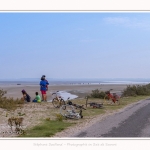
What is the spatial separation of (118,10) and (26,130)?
5521 millimetres

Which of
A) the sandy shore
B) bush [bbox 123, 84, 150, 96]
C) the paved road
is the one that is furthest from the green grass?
the sandy shore

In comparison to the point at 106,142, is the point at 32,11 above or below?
above

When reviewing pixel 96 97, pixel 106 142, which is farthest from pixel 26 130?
pixel 96 97

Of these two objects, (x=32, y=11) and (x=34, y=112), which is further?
(x=34, y=112)

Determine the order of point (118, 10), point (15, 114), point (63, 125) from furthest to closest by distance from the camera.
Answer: point (15, 114), point (63, 125), point (118, 10)

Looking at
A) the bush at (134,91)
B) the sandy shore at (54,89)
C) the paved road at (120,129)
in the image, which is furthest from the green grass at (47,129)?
the sandy shore at (54,89)

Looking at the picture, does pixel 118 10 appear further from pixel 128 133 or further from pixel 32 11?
pixel 128 133

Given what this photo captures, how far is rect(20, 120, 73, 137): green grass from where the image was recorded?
38.0 feet

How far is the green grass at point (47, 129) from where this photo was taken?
1158 centimetres

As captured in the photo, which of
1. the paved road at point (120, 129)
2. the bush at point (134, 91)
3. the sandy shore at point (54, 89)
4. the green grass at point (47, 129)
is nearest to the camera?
the paved road at point (120, 129)

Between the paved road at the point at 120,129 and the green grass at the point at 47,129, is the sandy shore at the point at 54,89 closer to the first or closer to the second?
the green grass at the point at 47,129

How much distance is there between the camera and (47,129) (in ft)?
41.3

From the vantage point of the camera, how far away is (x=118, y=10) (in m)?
9.77

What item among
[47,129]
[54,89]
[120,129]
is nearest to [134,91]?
[120,129]
